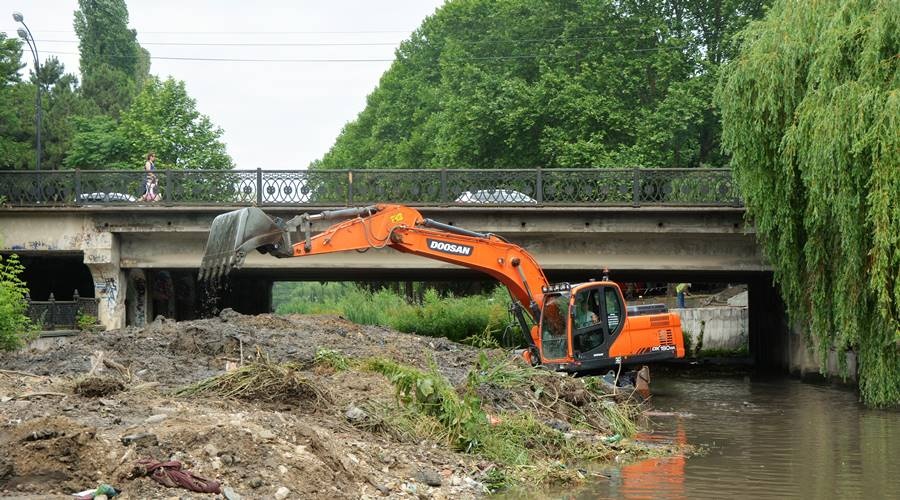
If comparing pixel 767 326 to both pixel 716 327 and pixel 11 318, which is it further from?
pixel 11 318

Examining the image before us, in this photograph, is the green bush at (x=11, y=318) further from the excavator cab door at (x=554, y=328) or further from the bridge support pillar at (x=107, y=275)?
the excavator cab door at (x=554, y=328)

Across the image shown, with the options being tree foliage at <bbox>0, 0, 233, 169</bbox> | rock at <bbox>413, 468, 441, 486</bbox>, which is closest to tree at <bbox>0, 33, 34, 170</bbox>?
tree foliage at <bbox>0, 0, 233, 169</bbox>

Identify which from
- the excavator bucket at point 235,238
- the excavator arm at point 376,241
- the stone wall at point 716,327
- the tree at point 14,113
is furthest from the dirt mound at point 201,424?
the stone wall at point 716,327

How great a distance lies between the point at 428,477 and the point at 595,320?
10652 mm

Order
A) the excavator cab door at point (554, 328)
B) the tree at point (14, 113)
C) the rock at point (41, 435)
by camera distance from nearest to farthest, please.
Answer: the rock at point (41, 435) → the excavator cab door at point (554, 328) → the tree at point (14, 113)

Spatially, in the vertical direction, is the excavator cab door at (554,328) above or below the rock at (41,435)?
below

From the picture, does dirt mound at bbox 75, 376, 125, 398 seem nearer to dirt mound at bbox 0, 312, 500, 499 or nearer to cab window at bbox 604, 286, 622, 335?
dirt mound at bbox 0, 312, 500, 499

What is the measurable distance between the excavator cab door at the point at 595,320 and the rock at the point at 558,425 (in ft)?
17.4

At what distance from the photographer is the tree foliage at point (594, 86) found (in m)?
42.1

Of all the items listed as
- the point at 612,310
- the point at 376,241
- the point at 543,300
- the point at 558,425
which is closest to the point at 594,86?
the point at 612,310

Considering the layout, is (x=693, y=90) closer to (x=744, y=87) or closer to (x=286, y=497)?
(x=744, y=87)

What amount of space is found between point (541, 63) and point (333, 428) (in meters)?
33.2

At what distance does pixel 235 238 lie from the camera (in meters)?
17.1

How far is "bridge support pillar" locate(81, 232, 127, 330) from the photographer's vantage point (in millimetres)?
30016
